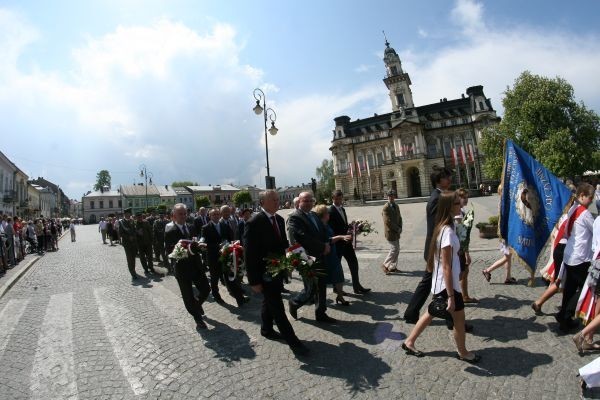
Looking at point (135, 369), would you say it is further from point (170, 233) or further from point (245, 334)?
point (170, 233)

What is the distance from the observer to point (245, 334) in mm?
5289

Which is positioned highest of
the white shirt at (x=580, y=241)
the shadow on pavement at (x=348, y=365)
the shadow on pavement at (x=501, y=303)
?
the white shirt at (x=580, y=241)

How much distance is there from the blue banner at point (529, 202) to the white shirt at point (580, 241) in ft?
2.65

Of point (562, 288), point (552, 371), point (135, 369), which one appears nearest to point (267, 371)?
point (135, 369)

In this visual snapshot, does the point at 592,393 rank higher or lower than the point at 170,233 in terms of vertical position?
lower

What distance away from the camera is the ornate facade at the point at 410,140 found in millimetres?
66000

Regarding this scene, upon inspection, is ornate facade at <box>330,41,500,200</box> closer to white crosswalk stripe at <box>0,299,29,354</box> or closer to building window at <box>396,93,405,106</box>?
building window at <box>396,93,405,106</box>

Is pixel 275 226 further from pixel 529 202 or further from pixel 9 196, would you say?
pixel 9 196

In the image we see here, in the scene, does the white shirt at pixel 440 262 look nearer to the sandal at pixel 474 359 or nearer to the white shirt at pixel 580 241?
the sandal at pixel 474 359

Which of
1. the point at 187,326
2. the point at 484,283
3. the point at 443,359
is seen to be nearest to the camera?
the point at 443,359

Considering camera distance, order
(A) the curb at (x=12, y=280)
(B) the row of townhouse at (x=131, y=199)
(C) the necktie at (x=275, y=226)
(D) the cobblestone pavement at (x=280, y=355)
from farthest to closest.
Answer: (B) the row of townhouse at (x=131, y=199) < (A) the curb at (x=12, y=280) < (C) the necktie at (x=275, y=226) < (D) the cobblestone pavement at (x=280, y=355)

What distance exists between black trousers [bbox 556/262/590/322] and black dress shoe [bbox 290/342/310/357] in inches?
131

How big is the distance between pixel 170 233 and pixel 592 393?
5.97 m

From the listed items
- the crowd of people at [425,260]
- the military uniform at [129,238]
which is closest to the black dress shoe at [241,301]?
the crowd of people at [425,260]
